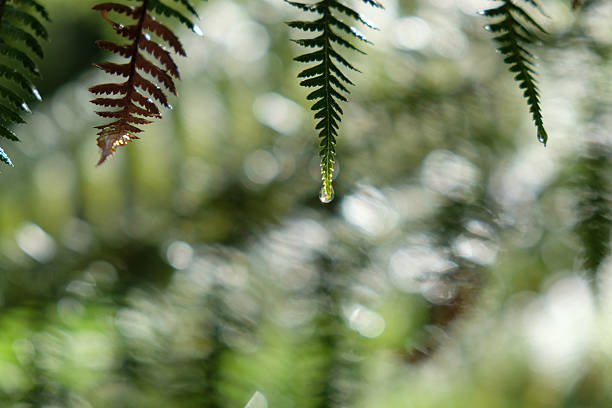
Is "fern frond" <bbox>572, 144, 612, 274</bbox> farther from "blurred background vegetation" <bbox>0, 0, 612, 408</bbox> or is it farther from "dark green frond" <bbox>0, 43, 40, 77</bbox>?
"dark green frond" <bbox>0, 43, 40, 77</bbox>

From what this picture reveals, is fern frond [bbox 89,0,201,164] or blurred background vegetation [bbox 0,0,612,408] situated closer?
fern frond [bbox 89,0,201,164]

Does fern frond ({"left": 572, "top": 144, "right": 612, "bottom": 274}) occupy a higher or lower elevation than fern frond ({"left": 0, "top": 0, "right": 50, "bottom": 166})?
higher

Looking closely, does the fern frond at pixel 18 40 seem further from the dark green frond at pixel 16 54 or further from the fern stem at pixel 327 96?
the fern stem at pixel 327 96

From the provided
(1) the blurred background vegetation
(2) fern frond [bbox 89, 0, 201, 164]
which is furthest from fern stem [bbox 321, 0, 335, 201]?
(1) the blurred background vegetation

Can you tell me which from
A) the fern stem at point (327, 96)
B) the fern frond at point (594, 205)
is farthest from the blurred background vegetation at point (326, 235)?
the fern stem at point (327, 96)

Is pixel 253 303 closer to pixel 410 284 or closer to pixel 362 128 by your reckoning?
pixel 410 284

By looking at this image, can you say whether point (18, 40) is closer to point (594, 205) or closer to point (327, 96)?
point (327, 96)

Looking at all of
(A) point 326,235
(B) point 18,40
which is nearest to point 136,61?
(B) point 18,40

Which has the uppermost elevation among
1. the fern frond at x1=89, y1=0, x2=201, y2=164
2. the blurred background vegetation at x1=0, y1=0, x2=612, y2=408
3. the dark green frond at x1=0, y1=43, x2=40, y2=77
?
the blurred background vegetation at x1=0, y1=0, x2=612, y2=408
